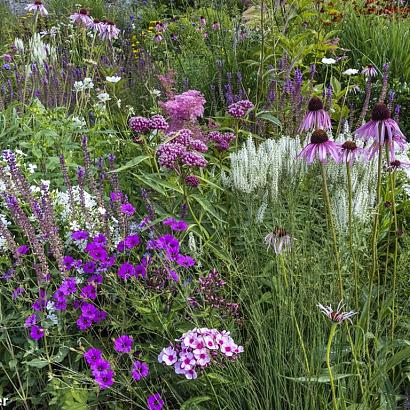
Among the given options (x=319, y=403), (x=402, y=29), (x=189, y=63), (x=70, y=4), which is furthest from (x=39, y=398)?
(x=70, y=4)

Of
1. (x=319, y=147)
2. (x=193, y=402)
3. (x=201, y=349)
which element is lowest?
(x=193, y=402)

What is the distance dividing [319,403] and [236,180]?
3.15 ft

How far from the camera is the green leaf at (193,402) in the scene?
6.50 feet

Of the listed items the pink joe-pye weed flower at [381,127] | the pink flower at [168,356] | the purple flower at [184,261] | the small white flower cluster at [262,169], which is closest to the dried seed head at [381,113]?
the pink joe-pye weed flower at [381,127]

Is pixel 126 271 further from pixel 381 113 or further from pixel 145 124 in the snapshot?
pixel 381 113

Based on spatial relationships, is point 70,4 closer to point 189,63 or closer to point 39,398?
point 189,63

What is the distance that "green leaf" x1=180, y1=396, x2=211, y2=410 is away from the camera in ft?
6.50

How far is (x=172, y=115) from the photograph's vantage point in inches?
129

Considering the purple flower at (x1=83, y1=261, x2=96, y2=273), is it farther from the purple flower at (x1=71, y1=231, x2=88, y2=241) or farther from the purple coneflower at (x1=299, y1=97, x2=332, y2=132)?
the purple coneflower at (x1=299, y1=97, x2=332, y2=132)

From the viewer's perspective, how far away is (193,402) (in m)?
2.02

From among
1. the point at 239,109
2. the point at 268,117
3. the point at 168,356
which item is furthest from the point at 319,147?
the point at 268,117

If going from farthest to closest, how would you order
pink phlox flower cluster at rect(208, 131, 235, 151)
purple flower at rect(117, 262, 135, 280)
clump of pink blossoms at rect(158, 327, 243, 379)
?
1. pink phlox flower cluster at rect(208, 131, 235, 151)
2. purple flower at rect(117, 262, 135, 280)
3. clump of pink blossoms at rect(158, 327, 243, 379)

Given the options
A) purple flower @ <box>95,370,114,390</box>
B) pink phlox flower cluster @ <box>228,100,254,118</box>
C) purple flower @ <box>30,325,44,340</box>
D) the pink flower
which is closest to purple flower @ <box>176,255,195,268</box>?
the pink flower

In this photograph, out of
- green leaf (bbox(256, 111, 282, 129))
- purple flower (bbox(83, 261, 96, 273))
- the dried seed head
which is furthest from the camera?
green leaf (bbox(256, 111, 282, 129))
